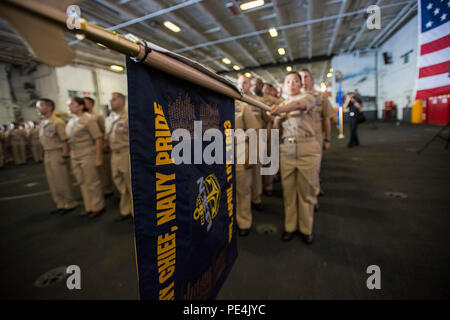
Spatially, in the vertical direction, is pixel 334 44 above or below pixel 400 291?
above

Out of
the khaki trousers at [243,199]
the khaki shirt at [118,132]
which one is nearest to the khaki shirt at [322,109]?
the khaki trousers at [243,199]

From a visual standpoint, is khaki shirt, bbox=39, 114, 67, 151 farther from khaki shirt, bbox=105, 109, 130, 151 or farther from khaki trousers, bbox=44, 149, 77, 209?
khaki shirt, bbox=105, 109, 130, 151

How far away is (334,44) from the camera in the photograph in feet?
38.7

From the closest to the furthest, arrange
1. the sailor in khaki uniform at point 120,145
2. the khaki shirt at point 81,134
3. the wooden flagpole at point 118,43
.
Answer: the wooden flagpole at point 118,43, the sailor in khaki uniform at point 120,145, the khaki shirt at point 81,134

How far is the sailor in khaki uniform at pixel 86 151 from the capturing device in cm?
313

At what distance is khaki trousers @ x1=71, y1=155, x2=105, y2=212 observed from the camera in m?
3.16

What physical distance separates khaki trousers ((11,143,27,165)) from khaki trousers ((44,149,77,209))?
8549 millimetres

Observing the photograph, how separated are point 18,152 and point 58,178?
29.3 feet

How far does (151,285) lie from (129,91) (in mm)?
705

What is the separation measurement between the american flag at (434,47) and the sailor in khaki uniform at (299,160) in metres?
1.37

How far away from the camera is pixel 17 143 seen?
9180 millimetres

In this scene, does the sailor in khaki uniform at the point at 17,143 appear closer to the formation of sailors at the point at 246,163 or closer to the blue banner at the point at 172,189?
the formation of sailors at the point at 246,163
